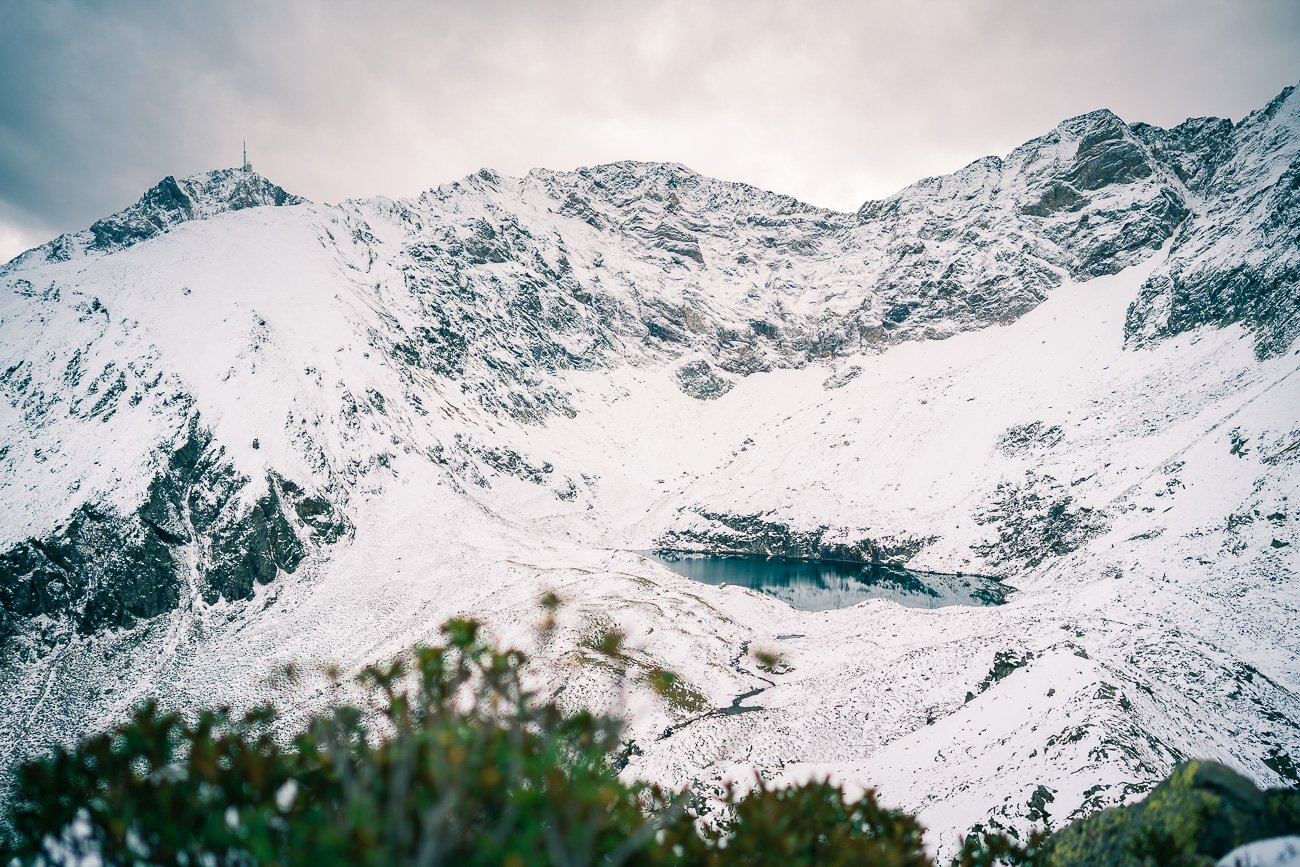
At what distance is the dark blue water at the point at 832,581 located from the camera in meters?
90.9

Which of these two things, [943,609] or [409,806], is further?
[943,609]

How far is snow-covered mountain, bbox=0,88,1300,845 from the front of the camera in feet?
124

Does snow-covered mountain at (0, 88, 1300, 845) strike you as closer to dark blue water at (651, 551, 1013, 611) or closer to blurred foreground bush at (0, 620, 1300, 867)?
blurred foreground bush at (0, 620, 1300, 867)

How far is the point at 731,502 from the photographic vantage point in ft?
470

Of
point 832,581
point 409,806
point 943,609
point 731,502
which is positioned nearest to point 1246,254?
point 832,581

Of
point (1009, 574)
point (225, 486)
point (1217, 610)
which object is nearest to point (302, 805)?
point (1217, 610)

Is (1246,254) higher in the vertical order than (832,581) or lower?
higher

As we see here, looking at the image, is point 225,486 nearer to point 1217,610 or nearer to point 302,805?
point 302,805

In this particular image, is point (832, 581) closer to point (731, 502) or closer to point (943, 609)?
point (731, 502)

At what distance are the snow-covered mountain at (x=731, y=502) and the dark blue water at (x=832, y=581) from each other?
16.6 feet

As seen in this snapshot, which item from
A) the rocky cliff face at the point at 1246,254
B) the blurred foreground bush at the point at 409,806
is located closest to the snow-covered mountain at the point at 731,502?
the rocky cliff face at the point at 1246,254

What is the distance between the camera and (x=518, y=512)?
5039 inches

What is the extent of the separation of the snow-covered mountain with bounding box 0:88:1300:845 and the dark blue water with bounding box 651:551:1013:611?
5062 mm

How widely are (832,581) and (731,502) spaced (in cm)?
3942
